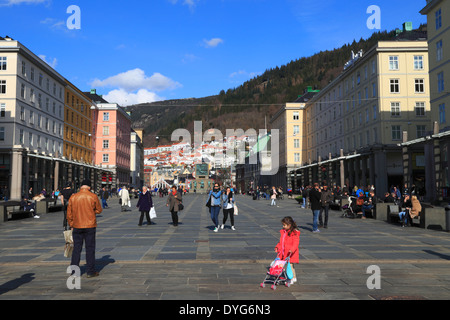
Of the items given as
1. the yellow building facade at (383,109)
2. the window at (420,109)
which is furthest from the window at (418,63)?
the window at (420,109)

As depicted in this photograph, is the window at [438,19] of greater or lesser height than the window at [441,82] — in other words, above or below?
above

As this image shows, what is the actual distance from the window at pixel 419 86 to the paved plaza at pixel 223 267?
3923 cm

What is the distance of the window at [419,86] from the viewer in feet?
160

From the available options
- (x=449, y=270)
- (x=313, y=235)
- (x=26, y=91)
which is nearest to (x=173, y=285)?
(x=449, y=270)

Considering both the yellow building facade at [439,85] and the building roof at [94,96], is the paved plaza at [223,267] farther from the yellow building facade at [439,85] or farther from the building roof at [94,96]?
the building roof at [94,96]

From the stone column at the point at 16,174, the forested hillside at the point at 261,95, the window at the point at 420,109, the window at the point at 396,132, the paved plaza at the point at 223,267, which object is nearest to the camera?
the paved plaza at the point at 223,267

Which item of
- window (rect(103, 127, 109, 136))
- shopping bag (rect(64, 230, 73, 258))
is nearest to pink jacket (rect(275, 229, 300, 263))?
shopping bag (rect(64, 230, 73, 258))

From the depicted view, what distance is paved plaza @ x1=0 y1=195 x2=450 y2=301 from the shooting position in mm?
6309

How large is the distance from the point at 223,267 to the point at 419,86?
47.8 meters

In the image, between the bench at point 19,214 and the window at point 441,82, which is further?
the window at point 441,82

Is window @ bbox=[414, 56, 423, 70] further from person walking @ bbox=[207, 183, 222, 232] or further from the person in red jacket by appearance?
the person in red jacket

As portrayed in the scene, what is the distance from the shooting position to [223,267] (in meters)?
8.43

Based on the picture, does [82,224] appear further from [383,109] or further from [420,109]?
[420,109]

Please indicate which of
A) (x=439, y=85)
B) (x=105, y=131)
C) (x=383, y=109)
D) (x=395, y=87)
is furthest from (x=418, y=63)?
(x=105, y=131)
